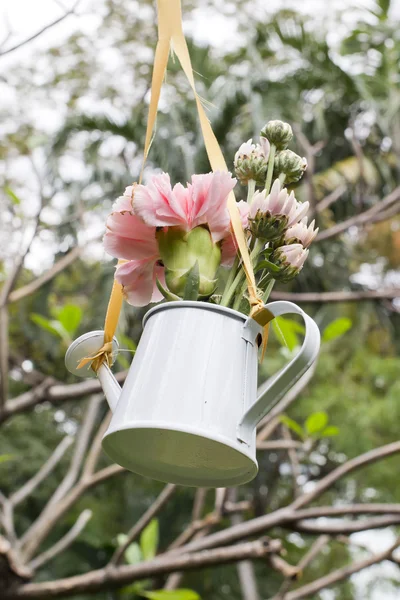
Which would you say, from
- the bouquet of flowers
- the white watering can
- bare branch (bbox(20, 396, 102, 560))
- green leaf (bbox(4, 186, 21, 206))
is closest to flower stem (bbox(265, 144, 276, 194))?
the bouquet of flowers

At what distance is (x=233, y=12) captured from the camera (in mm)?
4391

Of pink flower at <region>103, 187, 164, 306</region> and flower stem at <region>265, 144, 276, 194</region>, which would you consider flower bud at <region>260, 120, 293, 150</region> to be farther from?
pink flower at <region>103, 187, 164, 306</region>

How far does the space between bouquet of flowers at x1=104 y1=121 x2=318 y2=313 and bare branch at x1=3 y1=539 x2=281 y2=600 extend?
3.67 feet

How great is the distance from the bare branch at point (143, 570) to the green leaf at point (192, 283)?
113cm

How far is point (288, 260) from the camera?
467 millimetres

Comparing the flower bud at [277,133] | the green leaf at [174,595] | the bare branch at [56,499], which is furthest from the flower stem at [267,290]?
the bare branch at [56,499]

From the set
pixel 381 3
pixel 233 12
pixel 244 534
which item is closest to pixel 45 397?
pixel 244 534

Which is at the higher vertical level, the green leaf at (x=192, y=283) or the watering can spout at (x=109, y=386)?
the green leaf at (x=192, y=283)

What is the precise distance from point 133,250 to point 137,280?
0.03 meters

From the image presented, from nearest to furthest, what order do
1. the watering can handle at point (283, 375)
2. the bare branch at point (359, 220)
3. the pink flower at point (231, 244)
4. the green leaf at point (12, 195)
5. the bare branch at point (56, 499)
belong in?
1. the watering can handle at point (283, 375)
2. the pink flower at point (231, 244)
3. the green leaf at point (12, 195)
4. the bare branch at point (56, 499)
5. the bare branch at point (359, 220)

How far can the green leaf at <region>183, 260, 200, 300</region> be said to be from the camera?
0.47 meters

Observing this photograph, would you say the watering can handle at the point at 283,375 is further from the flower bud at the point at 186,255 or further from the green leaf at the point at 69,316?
the green leaf at the point at 69,316

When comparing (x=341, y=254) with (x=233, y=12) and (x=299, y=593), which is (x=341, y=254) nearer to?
(x=233, y=12)

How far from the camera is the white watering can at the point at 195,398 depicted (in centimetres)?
42
